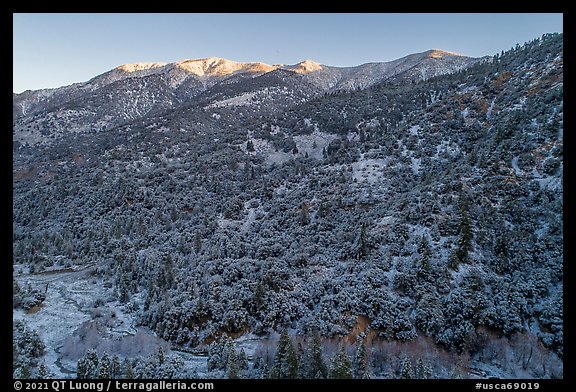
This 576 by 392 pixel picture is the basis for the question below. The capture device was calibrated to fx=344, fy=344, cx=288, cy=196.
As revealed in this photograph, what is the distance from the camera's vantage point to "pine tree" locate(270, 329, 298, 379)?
15065mm

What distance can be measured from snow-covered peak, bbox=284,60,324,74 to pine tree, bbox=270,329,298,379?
132 metres

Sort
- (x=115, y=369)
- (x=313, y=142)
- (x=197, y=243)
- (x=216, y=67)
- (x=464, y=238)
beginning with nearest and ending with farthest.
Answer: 1. (x=115, y=369)
2. (x=464, y=238)
3. (x=197, y=243)
4. (x=313, y=142)
5. (x=216, y=67)

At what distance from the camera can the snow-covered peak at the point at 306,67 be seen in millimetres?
140125

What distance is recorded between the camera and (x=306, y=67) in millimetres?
143125

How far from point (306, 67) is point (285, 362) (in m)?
142

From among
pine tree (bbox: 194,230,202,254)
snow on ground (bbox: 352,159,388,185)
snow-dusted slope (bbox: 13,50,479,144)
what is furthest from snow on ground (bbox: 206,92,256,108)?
pine tree (bbox: 194,230,202,254)

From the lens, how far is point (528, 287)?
20188mm

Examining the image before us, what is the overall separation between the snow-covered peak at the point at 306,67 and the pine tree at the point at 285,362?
132m

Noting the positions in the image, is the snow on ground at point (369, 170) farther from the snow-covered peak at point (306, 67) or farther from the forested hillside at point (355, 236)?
the snow-covered peak at point (306, 67)

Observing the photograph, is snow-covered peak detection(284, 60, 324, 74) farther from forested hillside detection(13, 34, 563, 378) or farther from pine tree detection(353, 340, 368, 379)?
pine tree detection(353, 340, 368, 379)

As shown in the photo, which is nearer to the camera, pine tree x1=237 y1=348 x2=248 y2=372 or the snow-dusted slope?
→ pine tree x1=237 y1=348 x2=248 y2=372

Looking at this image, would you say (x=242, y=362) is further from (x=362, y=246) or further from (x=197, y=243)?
(x=197, y=243)

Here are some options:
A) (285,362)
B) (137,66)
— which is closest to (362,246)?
(285,362)

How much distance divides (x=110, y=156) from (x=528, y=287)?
198ft
